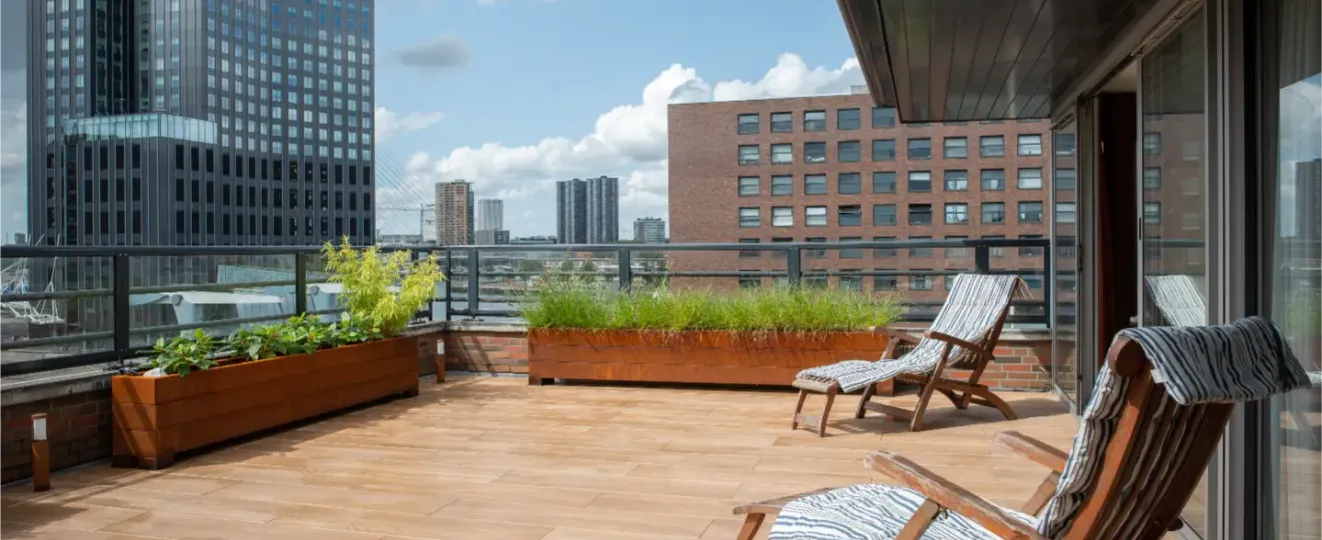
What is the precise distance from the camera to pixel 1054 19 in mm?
3891

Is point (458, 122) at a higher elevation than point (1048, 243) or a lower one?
higher

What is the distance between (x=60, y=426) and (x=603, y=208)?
77.3m

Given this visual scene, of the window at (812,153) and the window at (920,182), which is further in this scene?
the window at (812,153)

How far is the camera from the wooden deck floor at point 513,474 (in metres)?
3.36

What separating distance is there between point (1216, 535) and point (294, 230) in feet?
174

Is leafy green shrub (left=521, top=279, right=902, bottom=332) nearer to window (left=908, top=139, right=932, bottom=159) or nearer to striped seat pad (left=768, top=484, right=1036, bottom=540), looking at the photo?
striped seat pad (left=768, top=484, right=1036, bottom=540)

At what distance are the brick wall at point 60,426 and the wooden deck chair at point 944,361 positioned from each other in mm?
3415

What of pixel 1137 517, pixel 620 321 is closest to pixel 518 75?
pixel 620 321

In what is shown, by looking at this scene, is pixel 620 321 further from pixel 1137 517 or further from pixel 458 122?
pixel 458 122

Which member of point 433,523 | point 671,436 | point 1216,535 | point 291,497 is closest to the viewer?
point 1216,535

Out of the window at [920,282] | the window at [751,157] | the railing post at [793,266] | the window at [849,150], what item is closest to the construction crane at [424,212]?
the window at [751,157]

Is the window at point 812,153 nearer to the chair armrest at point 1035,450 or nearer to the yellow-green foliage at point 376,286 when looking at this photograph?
the yellow-green foliage at point 376,286

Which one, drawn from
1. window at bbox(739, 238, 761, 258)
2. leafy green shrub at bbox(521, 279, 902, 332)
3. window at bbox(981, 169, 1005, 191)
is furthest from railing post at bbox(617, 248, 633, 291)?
window at bbox(981, 169, 1005, 191)

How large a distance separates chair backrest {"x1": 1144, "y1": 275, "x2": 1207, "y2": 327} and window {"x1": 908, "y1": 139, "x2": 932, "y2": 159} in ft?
252
